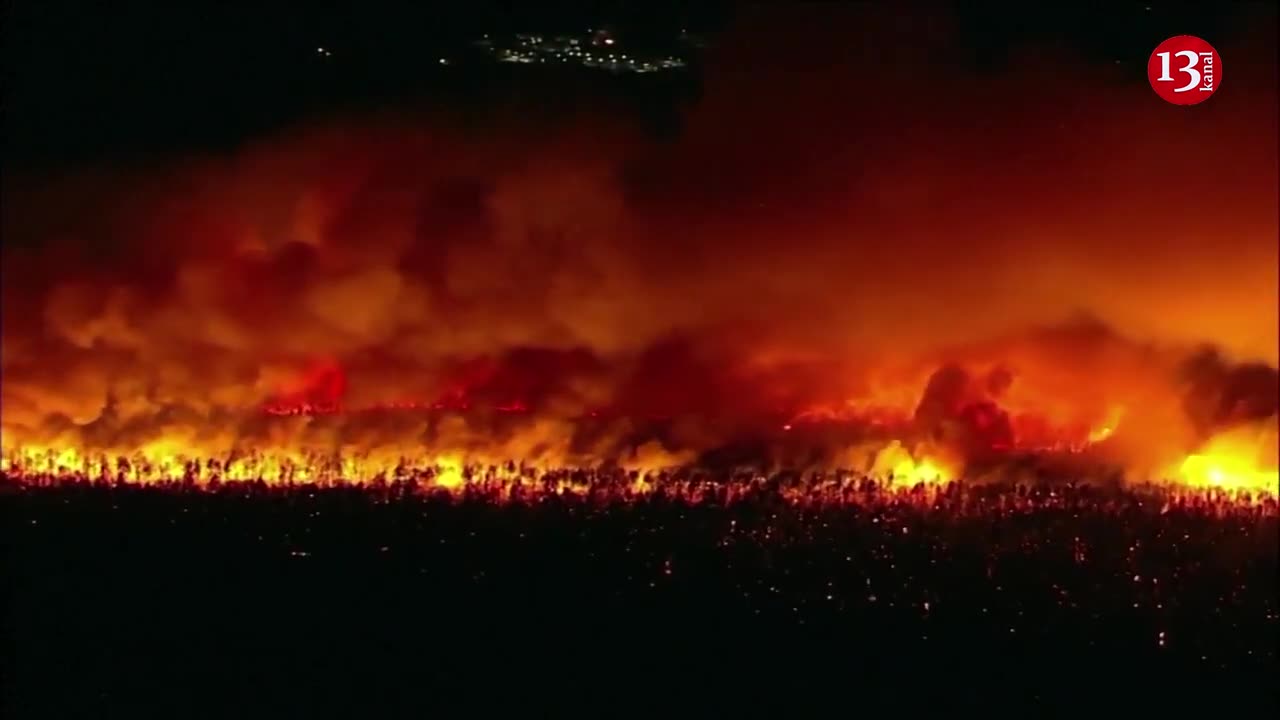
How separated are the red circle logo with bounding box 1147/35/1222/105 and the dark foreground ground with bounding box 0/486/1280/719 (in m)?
1.92

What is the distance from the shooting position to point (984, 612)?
212 inches

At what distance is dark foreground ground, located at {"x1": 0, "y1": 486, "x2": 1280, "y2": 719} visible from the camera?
4918 mm

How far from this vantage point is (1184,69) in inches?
230

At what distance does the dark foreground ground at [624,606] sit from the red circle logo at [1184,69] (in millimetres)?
1924

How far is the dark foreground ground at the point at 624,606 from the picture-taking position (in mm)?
4918

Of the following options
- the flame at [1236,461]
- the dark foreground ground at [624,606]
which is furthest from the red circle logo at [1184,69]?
the dark foreground ground at [624,606]

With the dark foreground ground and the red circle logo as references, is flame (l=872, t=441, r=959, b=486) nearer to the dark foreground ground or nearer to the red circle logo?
the dark foreground ground

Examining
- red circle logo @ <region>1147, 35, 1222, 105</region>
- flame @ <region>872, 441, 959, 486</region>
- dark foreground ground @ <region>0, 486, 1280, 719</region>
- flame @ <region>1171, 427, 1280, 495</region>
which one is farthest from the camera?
flame @ <region>1171, 427, 1280, 495</region>

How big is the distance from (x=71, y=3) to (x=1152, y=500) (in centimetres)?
535

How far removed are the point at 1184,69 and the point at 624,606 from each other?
3.48 m

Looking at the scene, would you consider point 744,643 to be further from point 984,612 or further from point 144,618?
point 144,618

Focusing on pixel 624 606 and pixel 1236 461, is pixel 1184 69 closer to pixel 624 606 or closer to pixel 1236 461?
pixel 1236 461

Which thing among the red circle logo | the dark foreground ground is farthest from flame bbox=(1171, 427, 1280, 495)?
the red circle logo

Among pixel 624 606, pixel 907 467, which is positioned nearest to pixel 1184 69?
pixel 907 467
